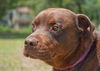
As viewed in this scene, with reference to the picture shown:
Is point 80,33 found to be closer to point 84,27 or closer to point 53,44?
point 84,27

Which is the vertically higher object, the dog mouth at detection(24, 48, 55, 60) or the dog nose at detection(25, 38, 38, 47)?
the dog nose at detection(25, 38, 38, 47)

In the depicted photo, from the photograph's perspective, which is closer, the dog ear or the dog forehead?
the dog forehead

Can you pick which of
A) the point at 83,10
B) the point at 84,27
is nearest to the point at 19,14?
the point at 83,10

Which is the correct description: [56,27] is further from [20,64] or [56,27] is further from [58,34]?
[20,64]

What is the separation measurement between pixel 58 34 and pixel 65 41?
0.42 ft

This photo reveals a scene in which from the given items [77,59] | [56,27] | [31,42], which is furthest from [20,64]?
[31,42]

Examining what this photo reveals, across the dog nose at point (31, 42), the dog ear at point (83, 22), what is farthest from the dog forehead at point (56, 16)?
the dog nose at point (31, 42)

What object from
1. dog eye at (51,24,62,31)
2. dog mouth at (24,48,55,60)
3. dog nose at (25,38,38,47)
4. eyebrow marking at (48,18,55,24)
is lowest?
dog mouth at (24,48,55,60)

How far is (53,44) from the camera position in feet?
16.1

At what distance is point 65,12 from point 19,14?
268 ft

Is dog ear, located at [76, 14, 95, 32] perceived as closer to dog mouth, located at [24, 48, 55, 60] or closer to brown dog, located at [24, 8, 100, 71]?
brown dog, located at [24, 8, 100, 71]

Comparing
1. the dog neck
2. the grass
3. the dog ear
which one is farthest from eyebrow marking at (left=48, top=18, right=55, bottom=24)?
the grass

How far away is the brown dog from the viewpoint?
4875mm

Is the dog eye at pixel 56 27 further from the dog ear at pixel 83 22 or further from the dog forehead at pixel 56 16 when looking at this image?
the dog ear at pixel 83 22
